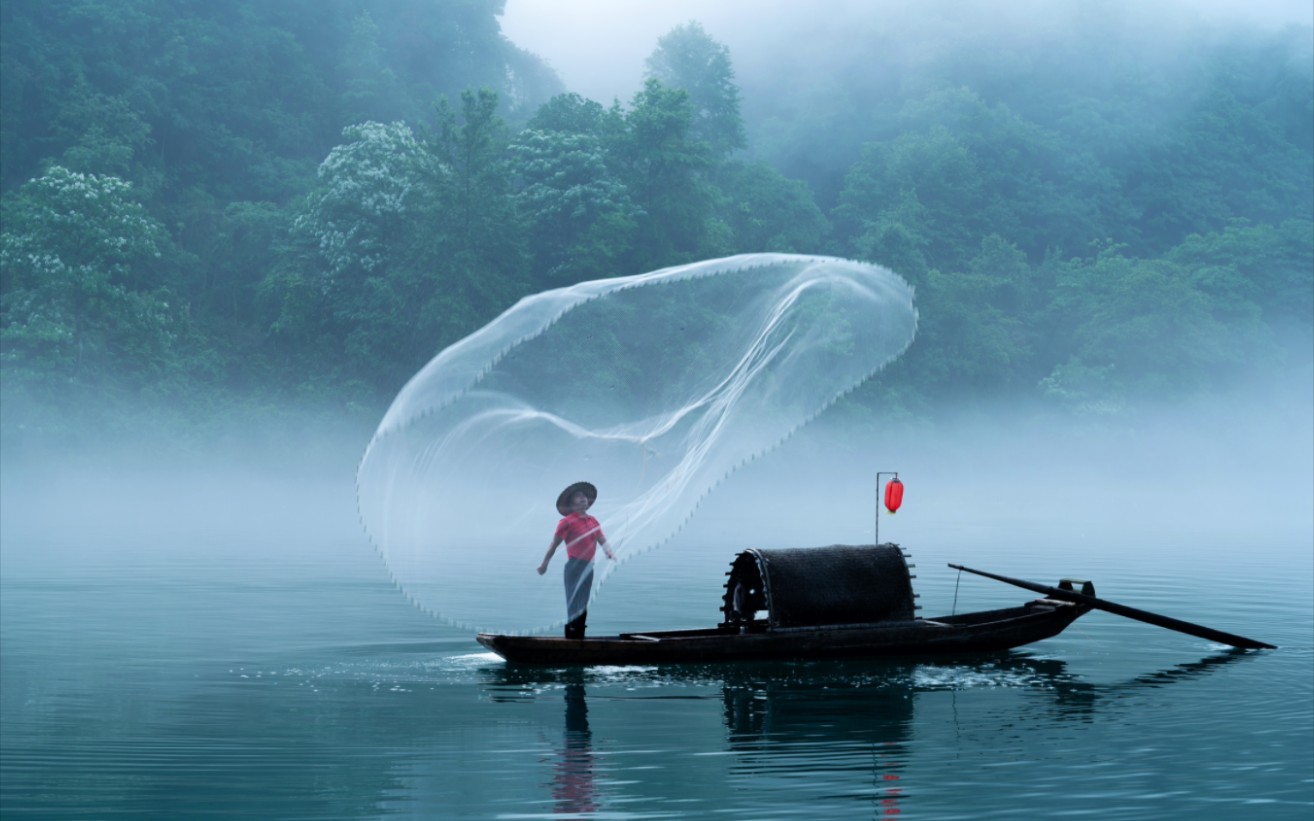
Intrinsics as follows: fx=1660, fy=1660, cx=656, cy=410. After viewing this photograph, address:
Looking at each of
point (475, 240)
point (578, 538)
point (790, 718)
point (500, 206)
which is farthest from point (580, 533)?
point (500, 206)

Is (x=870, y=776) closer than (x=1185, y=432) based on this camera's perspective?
Yes

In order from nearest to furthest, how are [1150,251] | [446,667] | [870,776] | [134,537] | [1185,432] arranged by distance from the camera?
1. [870,776]
2. [446,667]
3. [134,537]
4. [1185,432]
5. [1150,251]

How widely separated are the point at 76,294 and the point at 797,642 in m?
45.1

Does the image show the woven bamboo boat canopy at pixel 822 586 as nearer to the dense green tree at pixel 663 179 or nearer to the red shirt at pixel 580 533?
the red shirt at pixel 580 533

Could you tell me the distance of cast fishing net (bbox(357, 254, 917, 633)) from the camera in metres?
16.1

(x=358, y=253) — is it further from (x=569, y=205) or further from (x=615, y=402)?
(x=615, y=402)

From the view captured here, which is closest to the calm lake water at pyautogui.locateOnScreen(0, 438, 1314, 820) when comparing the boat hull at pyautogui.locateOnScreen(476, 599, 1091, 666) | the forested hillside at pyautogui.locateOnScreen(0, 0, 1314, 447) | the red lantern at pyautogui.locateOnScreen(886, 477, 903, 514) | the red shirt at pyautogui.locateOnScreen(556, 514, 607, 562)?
the boat hull at pyautogui.locateOnScreen(476, 599, 1091, 666)

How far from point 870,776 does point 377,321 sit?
2083 inches

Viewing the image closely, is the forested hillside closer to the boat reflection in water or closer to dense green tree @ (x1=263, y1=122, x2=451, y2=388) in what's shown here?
dense green tree @ (x1=263, y1=122, x2=451, y2=388)

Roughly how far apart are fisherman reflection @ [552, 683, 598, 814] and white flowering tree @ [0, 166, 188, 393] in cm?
4423

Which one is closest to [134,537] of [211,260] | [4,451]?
[4,451]

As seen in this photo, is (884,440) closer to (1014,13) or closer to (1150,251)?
(1150,251)

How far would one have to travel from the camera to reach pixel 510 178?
2667 inches

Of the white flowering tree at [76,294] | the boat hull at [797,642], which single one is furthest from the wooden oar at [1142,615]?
the white flowering tree at [76,294]
